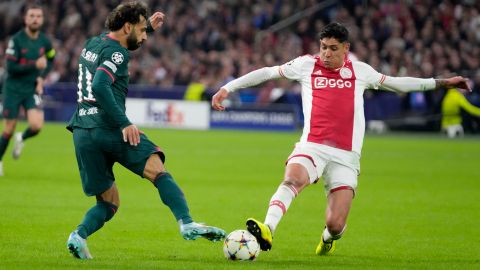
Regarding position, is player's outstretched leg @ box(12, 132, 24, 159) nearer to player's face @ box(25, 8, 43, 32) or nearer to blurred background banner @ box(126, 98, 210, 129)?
player's face @ box(25, 8, 43, 32)

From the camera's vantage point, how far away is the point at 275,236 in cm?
1020

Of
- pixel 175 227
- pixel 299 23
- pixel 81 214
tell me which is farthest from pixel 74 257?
pixel 299 23

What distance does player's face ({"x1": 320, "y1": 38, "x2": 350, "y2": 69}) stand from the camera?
28.4 feet

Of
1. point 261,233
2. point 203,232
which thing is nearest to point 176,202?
point 203,232

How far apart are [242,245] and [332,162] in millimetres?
1290

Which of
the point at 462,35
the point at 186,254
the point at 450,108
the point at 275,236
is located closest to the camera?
the point at 186,254

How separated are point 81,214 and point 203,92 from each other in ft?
65.0

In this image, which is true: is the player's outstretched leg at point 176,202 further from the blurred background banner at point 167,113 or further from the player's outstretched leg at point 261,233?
the blurred background banner at point 167,113

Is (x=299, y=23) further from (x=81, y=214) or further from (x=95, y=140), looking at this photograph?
(x=95, y=140)

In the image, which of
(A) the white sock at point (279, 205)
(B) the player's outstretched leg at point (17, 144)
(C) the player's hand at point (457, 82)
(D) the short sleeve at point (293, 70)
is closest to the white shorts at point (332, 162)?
(A) the white sock at point (279, 205)

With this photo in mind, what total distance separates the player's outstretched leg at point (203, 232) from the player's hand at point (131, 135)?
2.67ft

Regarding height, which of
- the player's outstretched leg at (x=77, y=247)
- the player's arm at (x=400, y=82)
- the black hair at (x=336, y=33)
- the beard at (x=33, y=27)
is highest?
the black hair at (x=336, y=33)

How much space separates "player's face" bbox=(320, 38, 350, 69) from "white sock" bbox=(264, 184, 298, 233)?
1.27m

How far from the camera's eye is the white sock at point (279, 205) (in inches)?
313
